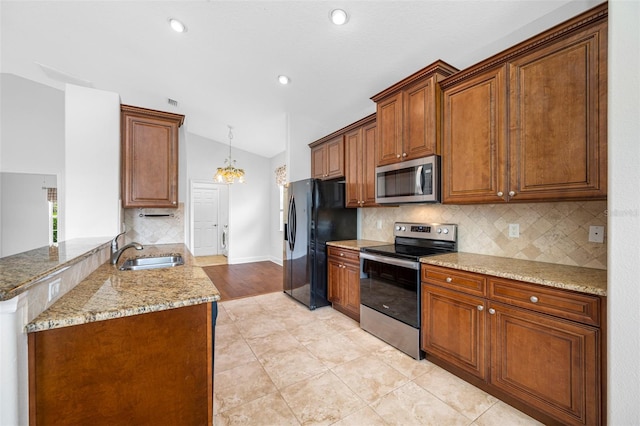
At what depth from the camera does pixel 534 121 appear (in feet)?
5.71

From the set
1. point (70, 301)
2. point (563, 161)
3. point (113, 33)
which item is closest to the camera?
point (70, 301)

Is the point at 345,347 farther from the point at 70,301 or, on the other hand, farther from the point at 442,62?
the point at 442,62

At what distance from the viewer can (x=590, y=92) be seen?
4.96 ft

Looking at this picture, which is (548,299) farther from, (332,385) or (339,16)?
(339,16)

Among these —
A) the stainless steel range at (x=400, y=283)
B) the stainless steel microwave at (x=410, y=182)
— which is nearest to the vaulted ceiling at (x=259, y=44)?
the stainless steel microwave at (x=410, y=182)

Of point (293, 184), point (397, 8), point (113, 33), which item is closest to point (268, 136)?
point (293, 184)

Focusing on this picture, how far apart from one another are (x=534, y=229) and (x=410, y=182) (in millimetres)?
991

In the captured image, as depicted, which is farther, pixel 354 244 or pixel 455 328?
pixel 354 244

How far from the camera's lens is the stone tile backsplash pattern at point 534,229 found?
69.1 inches

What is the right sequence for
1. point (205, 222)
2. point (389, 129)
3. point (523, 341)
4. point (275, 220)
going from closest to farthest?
point (523, 341)
point (389, 129)
point (275, 220)
point (205, 222)

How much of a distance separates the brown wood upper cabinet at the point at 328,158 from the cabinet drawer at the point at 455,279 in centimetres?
189

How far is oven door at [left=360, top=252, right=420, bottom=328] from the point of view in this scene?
2.22 meters

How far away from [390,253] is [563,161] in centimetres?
135

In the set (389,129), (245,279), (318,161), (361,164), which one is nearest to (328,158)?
(318,161)
